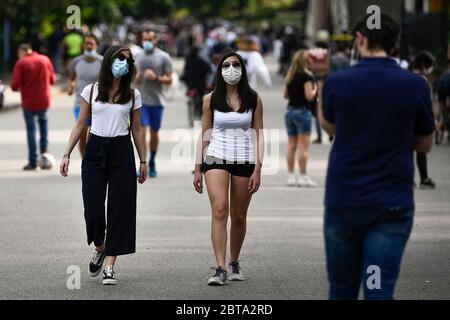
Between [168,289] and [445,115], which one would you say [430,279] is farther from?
[445,115]

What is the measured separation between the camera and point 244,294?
9.20 m

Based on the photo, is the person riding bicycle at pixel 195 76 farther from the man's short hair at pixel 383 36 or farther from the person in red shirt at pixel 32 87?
the man's short hair at pixel 383 36

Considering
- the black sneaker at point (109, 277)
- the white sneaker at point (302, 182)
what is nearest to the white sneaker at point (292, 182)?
the white sneaker at point (302, 182)

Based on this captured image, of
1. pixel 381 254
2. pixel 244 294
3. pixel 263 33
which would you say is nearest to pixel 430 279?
pixel 244 294

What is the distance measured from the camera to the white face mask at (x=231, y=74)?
9.58 meters

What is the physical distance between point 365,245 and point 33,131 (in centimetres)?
1217

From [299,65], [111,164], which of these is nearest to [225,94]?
[111,164]

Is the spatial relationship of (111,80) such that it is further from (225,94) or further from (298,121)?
(298,121)

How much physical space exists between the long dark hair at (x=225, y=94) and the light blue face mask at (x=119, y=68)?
2.30 ft

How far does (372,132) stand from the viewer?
6.50 metres

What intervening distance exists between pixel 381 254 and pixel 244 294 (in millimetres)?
2835

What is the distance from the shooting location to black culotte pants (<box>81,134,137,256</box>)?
9.55 metres

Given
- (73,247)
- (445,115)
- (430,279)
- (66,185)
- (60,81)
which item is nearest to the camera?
(430,279)

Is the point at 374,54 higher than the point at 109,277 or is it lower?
higher
